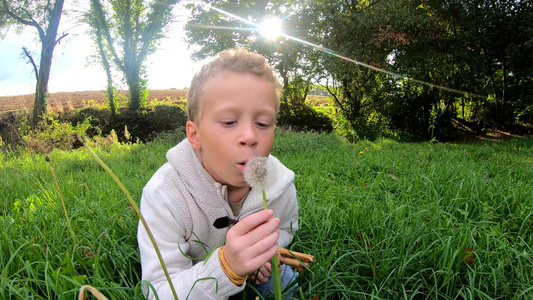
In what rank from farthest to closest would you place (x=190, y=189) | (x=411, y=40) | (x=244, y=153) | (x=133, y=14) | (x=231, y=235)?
(x=133, y=14) → (x=411, y=40) → (x=190, y=189) → (x=244, y=153) → (x=231, y=235)

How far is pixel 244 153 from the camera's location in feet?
3.91

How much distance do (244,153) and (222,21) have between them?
1856 cm

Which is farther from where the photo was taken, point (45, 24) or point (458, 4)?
point (45, 24)

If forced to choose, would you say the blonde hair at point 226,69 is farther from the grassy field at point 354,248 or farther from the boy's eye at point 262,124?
the grassy field at point 354,248

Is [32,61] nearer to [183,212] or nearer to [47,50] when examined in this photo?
[47,50]

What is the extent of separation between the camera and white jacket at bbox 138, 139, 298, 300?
1199 mm

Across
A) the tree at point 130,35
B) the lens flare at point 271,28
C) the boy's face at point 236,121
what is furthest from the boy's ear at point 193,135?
the lens flare at point 271,28

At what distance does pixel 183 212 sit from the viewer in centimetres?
137

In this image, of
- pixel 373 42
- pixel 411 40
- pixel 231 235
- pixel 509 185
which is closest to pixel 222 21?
pixel 373 42

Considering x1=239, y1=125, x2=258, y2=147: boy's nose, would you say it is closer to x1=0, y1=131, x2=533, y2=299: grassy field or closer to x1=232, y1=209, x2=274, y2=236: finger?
x1=232, y1=209, x2=274, y2=236: finger

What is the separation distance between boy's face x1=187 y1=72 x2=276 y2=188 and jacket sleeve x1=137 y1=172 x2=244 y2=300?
31cm

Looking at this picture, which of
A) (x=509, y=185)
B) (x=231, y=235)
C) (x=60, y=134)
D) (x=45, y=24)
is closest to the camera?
(x=231, y=235)

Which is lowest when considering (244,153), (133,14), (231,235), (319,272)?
(319,272)

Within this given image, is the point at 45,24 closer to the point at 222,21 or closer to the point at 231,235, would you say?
the point at 222,21
